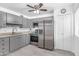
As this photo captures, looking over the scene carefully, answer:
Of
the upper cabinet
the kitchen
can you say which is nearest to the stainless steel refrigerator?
the kitchen

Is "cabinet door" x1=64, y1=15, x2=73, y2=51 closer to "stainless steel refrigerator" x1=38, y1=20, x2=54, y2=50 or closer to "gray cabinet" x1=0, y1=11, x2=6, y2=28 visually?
"stainless steel refrigerator" x1=38, y1=20, x2=54, y2=50

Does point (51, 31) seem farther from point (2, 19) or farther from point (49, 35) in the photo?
point (2, 19)

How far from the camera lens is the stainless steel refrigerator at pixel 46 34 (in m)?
4.02

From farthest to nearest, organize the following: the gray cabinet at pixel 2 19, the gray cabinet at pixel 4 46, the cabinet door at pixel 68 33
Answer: the cabinet door at pixel 68 33
the gray cabinet at pixel 2 19
the gray cabinet at pixel 4 46

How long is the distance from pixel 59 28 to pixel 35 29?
2220mm

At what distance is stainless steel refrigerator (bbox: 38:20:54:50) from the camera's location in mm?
4016

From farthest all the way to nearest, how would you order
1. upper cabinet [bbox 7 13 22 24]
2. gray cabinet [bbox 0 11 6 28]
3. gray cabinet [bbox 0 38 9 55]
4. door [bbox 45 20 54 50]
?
door [bbox 45 20 54 50], upper cabinet [bbox 7 13 22 24], gray cabinet [bbox 0 11 6 28], gray cabinet [bbox 0 38 9 55]

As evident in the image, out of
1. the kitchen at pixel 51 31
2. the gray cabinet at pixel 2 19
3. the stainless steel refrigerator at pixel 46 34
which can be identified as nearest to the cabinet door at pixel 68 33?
the kitchen at pixel 51 31

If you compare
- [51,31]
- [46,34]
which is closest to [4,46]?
[46,34]

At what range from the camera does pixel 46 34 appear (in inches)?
163

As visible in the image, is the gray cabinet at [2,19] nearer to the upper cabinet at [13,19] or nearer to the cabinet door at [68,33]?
the upper cabinet at [13,19]

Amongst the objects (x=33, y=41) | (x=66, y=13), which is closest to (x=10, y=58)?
(x=66, y=13)

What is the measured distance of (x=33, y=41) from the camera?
5.44 m

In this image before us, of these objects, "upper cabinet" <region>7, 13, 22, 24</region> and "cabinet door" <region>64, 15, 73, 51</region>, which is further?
"upper cabinet" <region>7, 13, 22, 24</region>
